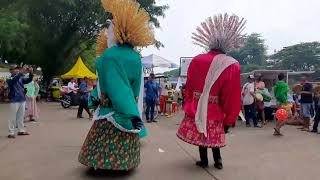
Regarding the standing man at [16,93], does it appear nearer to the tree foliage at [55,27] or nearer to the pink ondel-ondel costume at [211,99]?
the pink ondel-ondel costume at [211,99]

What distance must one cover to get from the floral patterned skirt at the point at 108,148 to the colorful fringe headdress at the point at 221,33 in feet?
6.60

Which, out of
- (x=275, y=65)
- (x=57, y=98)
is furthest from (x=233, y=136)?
(x=275, y=65)

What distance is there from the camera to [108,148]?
255 inches

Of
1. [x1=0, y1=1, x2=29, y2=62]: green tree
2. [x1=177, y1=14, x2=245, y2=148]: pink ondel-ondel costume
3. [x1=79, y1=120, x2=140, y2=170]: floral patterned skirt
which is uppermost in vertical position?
[x1=0, y1=1, x2=29, y2=62]: green tree

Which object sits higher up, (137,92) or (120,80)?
(120,80)

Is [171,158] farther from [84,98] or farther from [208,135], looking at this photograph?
[84,98]

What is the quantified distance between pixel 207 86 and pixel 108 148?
1.71m

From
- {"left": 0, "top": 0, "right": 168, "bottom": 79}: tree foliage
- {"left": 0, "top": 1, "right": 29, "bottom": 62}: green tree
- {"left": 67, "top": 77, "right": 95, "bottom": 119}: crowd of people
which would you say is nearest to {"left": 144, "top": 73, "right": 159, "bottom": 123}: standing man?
{"left": 67, "top": 77, "right": 95, "bottom": 119}: crowd of people

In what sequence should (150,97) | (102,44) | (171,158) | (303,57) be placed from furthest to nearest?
1. (303,57)
2. (150,97)
3. (171,158)
4. (102,44)

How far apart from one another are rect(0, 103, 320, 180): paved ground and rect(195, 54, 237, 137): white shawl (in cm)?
70

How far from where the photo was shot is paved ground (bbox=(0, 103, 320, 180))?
6898 millimetres

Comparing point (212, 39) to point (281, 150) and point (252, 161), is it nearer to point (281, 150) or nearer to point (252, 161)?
point (252, 161)

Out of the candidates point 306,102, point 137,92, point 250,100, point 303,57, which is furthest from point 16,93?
point 303,57

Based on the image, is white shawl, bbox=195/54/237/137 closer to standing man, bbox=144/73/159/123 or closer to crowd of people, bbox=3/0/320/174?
crowd of people, bbox=3/0/320/174
